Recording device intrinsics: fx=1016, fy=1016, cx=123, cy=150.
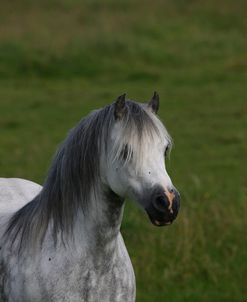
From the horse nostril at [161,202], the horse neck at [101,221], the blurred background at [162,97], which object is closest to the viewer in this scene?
the horse nostril at [161,202]

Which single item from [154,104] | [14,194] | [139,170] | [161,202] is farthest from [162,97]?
[161,202]

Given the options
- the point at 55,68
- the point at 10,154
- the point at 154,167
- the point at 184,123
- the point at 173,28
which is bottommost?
the point at 154,167

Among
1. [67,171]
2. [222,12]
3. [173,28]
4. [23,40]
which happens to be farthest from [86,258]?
[222,12]

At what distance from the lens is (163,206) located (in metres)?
4.58

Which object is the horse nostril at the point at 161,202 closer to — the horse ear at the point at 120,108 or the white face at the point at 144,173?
the white face at the point at 144,173

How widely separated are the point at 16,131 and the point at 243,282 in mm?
7336

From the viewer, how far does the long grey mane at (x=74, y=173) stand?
4.90m

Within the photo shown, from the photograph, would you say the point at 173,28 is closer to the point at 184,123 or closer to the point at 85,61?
the point at 85,61

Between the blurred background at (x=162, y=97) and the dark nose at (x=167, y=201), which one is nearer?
the dark nose at (x=167, y=201)

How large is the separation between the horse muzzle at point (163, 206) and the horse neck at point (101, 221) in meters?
0.41

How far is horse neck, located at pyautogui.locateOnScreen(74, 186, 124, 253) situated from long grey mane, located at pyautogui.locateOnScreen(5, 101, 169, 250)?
4 cm

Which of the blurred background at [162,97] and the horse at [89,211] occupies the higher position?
the blurred background at [162,97]

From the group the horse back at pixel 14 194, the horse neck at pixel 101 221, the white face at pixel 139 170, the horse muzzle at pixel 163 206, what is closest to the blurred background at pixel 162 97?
the horse back at pixel 14 194

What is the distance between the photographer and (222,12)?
24.2 m
